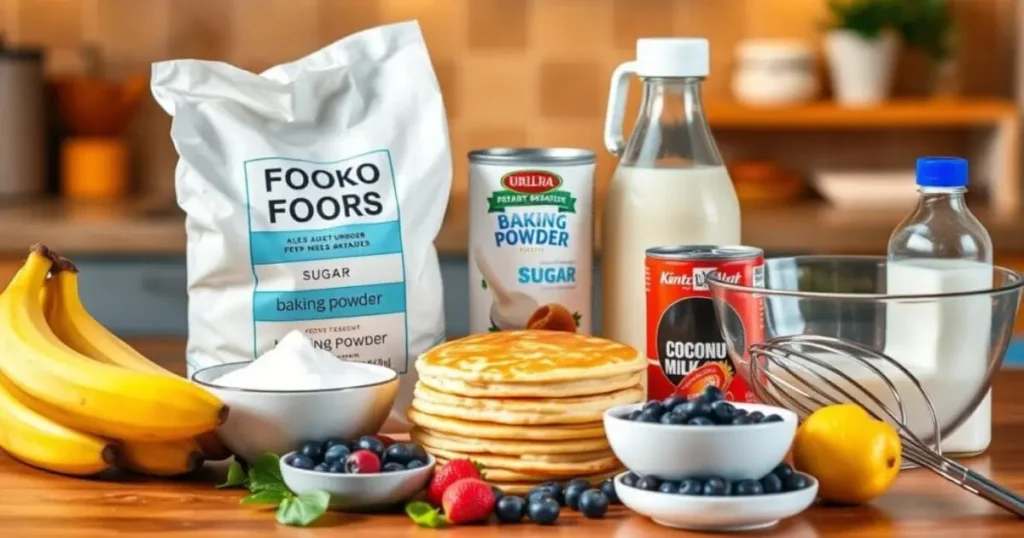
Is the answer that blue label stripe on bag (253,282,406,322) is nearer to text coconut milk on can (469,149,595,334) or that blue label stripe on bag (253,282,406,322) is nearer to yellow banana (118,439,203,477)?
text coconut milk on can (469,149,595,334)

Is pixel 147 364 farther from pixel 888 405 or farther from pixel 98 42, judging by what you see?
pixel 98 42

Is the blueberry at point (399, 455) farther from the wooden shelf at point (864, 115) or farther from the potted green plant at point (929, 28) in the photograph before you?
the potted green plant at point (929, 28)

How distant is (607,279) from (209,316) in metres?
0.37

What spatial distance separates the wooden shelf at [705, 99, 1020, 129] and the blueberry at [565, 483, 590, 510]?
2078mm

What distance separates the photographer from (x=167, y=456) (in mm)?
1196

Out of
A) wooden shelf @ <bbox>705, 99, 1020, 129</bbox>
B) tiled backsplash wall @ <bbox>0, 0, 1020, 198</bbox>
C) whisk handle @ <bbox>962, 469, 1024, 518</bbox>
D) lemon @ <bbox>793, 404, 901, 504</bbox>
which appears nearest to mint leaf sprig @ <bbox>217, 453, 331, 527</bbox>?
lemon @ <bbox>793, 404, 901, 504</bbox>

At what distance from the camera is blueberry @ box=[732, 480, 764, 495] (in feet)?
3.34

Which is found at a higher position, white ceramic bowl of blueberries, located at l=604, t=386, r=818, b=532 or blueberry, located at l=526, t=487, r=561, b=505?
white ceramic bowl of blueberries, located at l=604, t=386, r=818, b=532

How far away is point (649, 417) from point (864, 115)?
7.27ft

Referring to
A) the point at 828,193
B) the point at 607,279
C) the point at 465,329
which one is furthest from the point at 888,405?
the point at 828,193

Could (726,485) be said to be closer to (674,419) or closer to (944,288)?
(674,419)

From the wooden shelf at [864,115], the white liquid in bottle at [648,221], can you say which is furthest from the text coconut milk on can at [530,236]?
the wooden shelf at [864,115]

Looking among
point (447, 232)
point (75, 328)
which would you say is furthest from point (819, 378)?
point (447, 232)

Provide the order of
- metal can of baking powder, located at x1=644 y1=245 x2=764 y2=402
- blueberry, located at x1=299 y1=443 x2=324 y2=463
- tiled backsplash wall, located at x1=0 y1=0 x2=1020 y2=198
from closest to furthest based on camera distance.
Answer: blueberry, located at x1=299 y1=443 x2=324 y2=463
metal can of baking powder, located at x1=644 y1=245 x2=764 y2=402
tiled backsplash wall, located at x1=0 y1=0 x2=1020 y2=198
